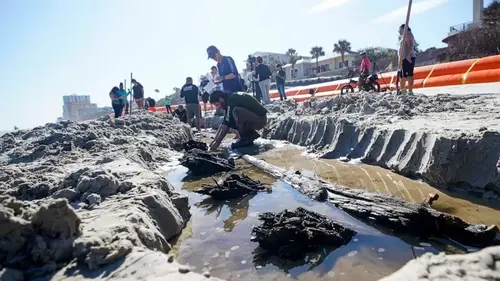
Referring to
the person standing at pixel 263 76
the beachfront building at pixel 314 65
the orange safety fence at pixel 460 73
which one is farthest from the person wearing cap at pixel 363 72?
the beachfront building at pixel 314 65

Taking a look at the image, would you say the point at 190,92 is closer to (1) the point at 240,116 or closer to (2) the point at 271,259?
(1) the point at 240,116

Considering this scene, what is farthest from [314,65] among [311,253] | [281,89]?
[311,253]

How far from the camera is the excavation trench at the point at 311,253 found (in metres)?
2.27

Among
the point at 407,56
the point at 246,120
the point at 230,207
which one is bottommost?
the point at 230,207

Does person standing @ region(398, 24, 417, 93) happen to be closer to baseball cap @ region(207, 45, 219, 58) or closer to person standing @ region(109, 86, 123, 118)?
baseball cap @ region(207, 45, 219, 58)

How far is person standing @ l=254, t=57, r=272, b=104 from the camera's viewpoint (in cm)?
1198

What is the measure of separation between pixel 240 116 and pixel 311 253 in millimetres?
5052

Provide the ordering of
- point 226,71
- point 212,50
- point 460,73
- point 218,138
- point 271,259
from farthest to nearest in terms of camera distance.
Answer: point 460,73
point 226,71
point 212,50
point 218,138
point 271,259

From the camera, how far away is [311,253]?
2.48m

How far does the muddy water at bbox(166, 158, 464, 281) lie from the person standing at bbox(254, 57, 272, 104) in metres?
8.87

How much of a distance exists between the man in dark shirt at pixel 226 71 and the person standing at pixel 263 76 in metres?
4.21

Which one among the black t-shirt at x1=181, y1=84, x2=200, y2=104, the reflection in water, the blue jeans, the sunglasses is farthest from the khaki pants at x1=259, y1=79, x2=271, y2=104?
the reflection in water

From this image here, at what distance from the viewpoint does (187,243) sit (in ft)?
9.45

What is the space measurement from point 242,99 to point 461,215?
491 cm
